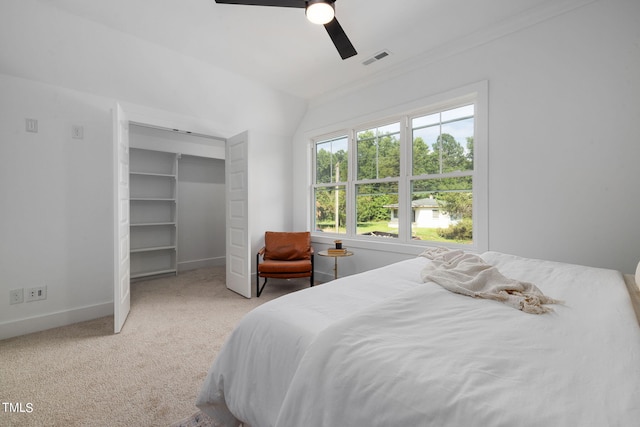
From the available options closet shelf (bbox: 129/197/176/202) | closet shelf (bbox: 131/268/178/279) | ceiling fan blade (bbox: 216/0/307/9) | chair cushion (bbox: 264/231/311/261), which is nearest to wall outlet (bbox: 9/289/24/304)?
closet shelf (bbox: 131/268/178/279)

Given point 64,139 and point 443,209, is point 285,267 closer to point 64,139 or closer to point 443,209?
point 443,209

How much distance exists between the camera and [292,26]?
262 cm

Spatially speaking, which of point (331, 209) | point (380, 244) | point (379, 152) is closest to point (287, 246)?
point (331, 209)

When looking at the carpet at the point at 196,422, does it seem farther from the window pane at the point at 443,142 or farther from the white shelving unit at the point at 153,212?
the white shelving unit at the point at 153,212

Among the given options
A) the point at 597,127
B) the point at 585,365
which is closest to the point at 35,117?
the point at 585,365

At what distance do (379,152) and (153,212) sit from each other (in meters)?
3.91

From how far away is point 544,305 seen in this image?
1.19 meters

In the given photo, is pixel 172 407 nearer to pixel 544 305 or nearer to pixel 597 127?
pixel 544 305

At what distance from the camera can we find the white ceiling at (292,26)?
236cm

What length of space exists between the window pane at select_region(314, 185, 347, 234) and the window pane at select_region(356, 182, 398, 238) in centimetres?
28

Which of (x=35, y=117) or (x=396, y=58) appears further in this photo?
Answer: (x=396, y=58)

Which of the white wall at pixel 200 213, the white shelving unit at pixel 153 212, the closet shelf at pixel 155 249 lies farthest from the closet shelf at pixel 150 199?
the closet shelf at pixel 155 249

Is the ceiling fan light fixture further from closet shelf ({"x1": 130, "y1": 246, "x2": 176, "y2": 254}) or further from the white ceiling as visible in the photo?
closet shelf ({"x1": 130, "y1": 246, "x2": 176, "y2": 254})

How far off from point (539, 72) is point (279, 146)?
3.44m
